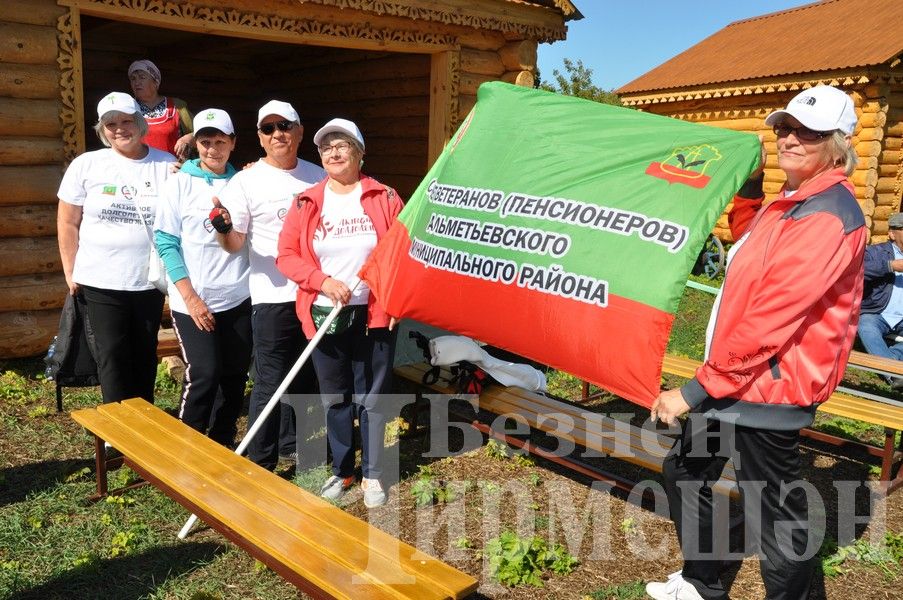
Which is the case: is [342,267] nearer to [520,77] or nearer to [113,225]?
[113,225]

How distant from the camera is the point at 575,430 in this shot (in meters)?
4.71

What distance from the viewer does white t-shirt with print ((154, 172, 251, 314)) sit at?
166 inches

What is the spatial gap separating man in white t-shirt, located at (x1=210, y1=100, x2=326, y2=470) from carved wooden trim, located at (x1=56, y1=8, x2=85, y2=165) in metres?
2.88

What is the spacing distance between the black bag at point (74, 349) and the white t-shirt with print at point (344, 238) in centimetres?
177

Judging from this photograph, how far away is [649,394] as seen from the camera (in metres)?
2.82

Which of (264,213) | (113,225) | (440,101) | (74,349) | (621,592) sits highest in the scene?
(440,101)

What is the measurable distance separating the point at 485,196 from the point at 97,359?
111 inches

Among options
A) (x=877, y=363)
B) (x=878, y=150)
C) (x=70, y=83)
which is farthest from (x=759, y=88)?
(x=70, y=83)

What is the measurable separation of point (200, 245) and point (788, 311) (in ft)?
10.3

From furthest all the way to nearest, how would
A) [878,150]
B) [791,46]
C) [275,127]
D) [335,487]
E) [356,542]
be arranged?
1. [791,46]
2. [878,150]
3. [335,487]
4. [275,127]
5. [356,542]

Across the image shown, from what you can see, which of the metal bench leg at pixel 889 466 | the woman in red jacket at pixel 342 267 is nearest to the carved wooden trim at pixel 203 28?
the woman in red jacket at pixel 342 267

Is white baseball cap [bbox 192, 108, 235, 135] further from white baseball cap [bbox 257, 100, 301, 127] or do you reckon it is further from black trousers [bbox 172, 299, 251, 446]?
black trousers [bbox 172, 299, 251, 446]

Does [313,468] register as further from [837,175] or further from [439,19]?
[439,19]

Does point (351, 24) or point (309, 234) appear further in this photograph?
point (351, 24)
